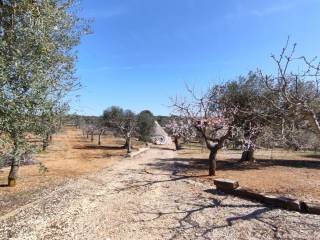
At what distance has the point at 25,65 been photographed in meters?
7.89

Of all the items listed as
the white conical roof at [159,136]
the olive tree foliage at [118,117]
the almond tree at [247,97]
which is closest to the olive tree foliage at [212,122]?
the almond tree at [247,97]

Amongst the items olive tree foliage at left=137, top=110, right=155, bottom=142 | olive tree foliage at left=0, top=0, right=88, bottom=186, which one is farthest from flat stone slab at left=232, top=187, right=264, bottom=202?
olive tree foliage at left=137, top=110, right=155, bottom=142

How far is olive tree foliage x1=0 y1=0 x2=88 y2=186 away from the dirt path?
314 cm

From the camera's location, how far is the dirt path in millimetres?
9164

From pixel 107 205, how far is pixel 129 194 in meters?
2.05

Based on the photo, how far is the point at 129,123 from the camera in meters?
49.4

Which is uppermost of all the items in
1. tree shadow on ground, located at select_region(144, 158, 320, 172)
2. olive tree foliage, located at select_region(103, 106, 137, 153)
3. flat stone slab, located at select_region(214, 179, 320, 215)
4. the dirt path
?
olive tree foliage, located at select_region(103, 106, 137, 153)

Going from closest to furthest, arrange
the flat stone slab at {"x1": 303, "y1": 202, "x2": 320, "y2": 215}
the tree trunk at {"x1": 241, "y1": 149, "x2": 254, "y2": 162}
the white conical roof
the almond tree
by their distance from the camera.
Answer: the flat stone slab at {"x1": 303, "y1": 202, "x2": 320, "y2": 215} < the almond tree < the tree trunk at {"x1": 241, "y1": 149, "x2": 254, "y2": 162} < the white conical roof

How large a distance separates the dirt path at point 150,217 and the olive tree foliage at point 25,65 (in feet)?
10.3

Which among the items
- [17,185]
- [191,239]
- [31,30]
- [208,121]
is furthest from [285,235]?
[17,185]

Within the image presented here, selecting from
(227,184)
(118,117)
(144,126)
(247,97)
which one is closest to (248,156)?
(247,97)

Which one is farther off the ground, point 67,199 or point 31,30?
point 31,30

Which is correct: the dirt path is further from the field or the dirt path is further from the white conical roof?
the white conical roof

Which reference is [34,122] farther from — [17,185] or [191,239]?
[17,185]
